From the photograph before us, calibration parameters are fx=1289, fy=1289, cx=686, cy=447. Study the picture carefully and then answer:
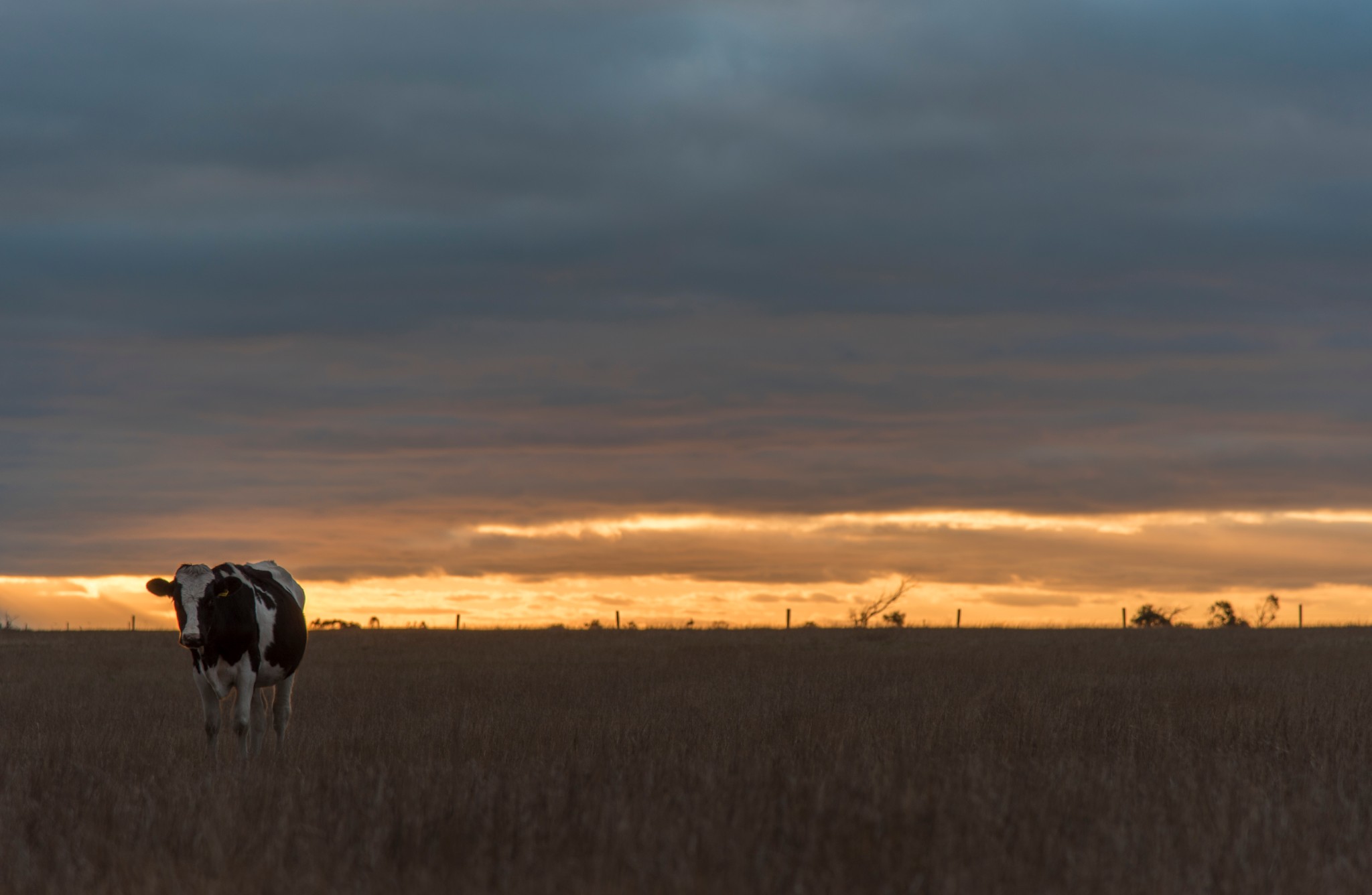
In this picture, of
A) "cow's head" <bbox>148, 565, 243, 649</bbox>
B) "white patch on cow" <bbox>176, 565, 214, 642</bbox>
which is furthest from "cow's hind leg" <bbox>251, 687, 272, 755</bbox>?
"white patch on cow" <bbox>176, 565, 214, 642</bbox>

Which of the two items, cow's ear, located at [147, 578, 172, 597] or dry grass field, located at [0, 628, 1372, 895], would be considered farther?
cow's ear, located at [147, 578, 172, 597]

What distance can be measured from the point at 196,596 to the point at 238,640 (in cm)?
95

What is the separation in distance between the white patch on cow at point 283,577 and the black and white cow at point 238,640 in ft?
2.95

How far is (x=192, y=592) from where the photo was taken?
15.1 m

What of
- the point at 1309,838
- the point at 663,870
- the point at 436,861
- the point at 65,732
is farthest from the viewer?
the point at 65,732

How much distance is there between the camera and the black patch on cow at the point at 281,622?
1669cm

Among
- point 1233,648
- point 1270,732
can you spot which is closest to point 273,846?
point 1270,732

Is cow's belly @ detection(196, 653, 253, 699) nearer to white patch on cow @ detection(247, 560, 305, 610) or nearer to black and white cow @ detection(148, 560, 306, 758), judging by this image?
black and white cow @ detection(148, 560, 306, 758)

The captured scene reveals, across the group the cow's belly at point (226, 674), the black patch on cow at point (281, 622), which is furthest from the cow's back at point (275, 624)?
the cow's belly at point (226, 674)

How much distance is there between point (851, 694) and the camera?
21.1 meters

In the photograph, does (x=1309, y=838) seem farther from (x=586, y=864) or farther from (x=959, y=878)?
(x=586, y=864)

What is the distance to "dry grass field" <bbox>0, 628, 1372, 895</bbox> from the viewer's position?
786 centimetres

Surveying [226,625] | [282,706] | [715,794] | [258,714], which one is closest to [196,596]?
[226,625]

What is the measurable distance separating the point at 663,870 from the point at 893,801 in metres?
2.16
